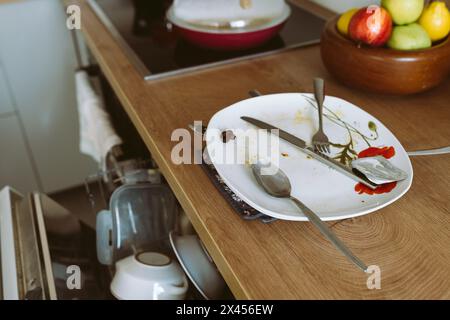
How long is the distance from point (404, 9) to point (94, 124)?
71 cm

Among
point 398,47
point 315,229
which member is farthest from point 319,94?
point 315,229

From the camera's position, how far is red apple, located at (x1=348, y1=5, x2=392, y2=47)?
0.72m

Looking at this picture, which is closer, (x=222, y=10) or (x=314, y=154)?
(x=314, y=154)

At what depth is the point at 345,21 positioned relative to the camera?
795mm

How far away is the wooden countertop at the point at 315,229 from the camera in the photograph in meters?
0.49

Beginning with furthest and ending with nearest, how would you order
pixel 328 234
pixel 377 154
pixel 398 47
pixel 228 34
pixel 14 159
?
pixel 14 159 → pixel 228 34 → pixel 398 47 → pixel 377 154 → pixel 328 234

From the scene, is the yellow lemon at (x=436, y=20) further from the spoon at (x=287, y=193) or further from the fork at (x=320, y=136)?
the spoon at (x=287, y=193)

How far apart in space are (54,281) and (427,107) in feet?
2.28

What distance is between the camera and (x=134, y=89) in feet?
2.75
